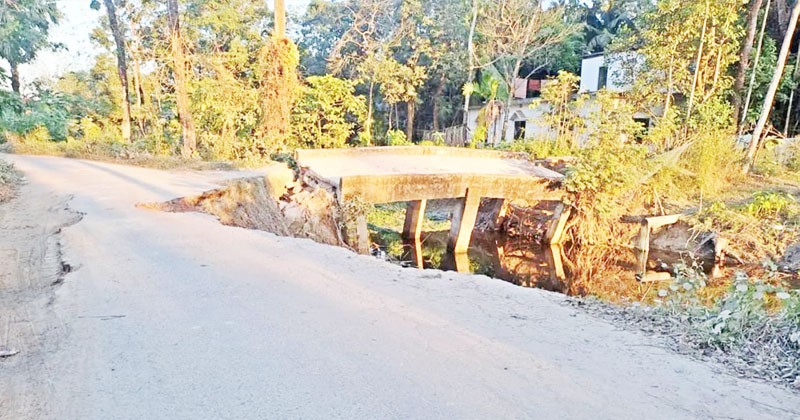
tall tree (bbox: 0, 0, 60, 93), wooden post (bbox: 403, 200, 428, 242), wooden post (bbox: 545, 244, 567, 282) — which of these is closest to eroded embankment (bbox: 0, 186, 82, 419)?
wooden post (bbox: 403, 200, 428, 242)

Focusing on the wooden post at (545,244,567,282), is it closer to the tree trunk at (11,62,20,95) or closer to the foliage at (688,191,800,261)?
the foliage at (688,191,800,261)

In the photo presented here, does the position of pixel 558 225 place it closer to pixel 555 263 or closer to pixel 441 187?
pixel 555 263

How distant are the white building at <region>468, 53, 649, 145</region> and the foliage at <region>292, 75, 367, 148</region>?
6541mm

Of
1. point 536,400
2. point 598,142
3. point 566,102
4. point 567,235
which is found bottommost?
point 567,235

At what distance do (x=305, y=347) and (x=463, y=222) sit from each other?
25.2ft

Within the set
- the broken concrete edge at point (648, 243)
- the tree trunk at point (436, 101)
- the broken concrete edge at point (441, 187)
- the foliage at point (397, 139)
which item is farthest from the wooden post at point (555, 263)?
the tree trunk at point (436, 101)

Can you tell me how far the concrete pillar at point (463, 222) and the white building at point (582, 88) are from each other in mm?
6581

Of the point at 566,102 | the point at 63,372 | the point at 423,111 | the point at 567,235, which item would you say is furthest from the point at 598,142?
the point at 423,111

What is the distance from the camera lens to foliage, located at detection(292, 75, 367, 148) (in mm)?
14047

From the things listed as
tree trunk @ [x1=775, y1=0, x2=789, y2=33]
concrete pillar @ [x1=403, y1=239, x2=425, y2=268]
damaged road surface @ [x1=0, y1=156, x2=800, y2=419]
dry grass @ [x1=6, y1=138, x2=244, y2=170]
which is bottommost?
concrete pillar @ [x1=403, y1=239, x2=425, y2=268]

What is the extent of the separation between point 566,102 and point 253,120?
9.27m

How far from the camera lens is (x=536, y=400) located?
2.11m

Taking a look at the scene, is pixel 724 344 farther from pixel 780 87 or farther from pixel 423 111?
pixel 423 111

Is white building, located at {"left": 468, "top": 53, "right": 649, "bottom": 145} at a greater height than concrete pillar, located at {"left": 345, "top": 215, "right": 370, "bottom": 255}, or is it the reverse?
white building, located at {"left": 468, "top": 53, "right": 649, "bottom": 145}
